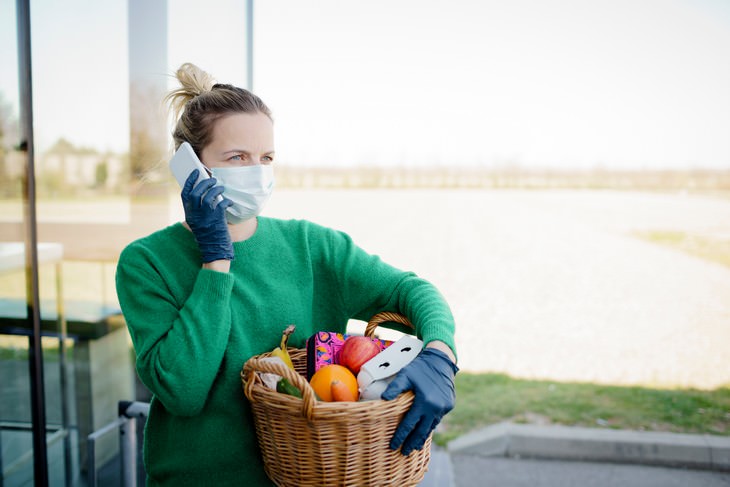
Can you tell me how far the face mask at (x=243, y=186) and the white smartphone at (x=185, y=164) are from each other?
6 cm

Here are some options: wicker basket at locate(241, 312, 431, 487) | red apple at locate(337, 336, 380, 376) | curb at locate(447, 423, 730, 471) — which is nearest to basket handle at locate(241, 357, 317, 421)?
wicker basket at locate(241, 312, 431, 487)

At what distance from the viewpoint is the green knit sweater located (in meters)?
1.19

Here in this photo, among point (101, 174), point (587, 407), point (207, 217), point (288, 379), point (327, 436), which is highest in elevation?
Answer: point (101, 174)

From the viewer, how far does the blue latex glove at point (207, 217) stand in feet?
4.09

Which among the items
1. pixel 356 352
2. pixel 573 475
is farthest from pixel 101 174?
pixel 573 475

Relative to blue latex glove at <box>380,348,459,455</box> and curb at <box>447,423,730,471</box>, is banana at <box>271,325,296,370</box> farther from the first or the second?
→ curb at <box>447,423,730,471</box>

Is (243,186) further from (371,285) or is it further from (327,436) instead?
(327,436)

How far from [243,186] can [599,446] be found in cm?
327

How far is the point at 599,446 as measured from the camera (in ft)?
11.8

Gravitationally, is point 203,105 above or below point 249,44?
below

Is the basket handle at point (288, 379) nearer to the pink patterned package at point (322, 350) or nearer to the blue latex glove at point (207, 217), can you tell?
the pink patterned package at point (322, 350)

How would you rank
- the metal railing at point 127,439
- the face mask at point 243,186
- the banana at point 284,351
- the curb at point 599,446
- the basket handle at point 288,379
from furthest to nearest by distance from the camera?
1. the curb at point 599,446
2. the metal railing at point 127,439
3. the face mask at point 243,186
4. the banana at point 284,351
5. the basket handle at point 288,379

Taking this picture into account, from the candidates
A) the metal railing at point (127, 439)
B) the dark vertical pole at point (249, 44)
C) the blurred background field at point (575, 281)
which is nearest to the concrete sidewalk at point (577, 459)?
the blurred background field at point (575, 281)

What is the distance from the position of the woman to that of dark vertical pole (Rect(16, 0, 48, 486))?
1092 mm
